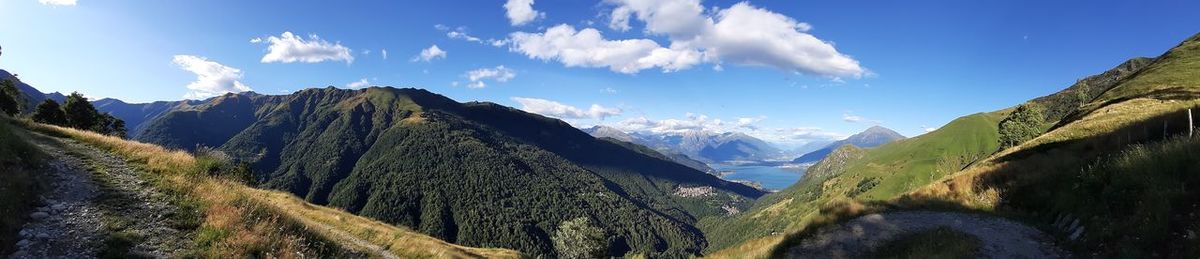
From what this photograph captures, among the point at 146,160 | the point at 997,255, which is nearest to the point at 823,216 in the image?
the point at 997,255

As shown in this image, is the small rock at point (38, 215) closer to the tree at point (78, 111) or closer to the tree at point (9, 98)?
the tree at point (9, 98)

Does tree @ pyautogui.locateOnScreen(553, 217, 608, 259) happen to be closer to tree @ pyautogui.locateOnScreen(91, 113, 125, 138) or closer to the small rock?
the small rock

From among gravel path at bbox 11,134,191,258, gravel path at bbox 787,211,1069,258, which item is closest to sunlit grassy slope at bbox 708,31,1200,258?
gravel path at bbox 787,211,1069,258

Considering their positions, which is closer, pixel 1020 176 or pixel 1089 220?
pixel 1089 220

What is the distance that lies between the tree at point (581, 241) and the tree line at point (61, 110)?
52979mm

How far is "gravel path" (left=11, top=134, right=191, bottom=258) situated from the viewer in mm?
9203

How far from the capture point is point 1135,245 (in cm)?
1091

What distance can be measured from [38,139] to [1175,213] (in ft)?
103

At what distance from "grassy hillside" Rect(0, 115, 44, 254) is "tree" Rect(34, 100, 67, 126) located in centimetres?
6968

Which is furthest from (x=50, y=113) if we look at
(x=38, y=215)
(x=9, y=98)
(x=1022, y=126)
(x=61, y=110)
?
(x=1022, y=126)

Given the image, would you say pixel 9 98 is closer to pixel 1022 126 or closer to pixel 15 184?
pixel 15 184

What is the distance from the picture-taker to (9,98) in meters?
59.8

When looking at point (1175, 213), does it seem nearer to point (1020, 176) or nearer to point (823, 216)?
point (823, 216)

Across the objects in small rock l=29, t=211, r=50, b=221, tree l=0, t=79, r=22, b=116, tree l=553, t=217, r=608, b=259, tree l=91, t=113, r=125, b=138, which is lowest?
tree l=553, t=217, r=608, b=259
